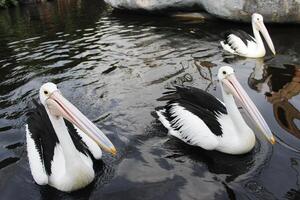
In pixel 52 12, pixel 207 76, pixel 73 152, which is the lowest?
pixel 52 12

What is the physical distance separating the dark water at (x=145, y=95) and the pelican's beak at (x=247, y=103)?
0.52 metres

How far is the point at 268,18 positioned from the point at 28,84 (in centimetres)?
608

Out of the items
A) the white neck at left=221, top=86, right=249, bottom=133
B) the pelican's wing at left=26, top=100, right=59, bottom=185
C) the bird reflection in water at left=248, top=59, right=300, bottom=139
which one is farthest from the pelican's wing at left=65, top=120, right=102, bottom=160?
the bird reflection in water at left=248, top=59, right=300, bottom=139

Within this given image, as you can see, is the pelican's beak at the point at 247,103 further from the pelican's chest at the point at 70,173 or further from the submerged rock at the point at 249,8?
the submerged rock at the point at 249,8

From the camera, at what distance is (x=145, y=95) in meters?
6.91

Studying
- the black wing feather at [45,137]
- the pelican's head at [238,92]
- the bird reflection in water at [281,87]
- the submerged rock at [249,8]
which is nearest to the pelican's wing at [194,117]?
the pelican's head at [238,92]

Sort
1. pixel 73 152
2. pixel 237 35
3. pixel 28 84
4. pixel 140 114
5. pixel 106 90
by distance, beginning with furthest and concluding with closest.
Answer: pixel 237 35
pixel 28 84
pixel 106 90
pixel 140 114
pixel 73 152

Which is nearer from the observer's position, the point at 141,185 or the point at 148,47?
the point at 141,185

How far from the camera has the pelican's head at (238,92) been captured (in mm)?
4391

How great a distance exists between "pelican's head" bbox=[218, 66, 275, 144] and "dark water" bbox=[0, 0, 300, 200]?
0.61m

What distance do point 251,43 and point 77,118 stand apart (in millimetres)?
5833

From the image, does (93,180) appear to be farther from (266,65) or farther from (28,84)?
(266,65)

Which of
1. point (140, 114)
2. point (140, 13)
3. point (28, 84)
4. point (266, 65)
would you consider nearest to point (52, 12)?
point (140, 13)

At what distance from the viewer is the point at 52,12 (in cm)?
1819
